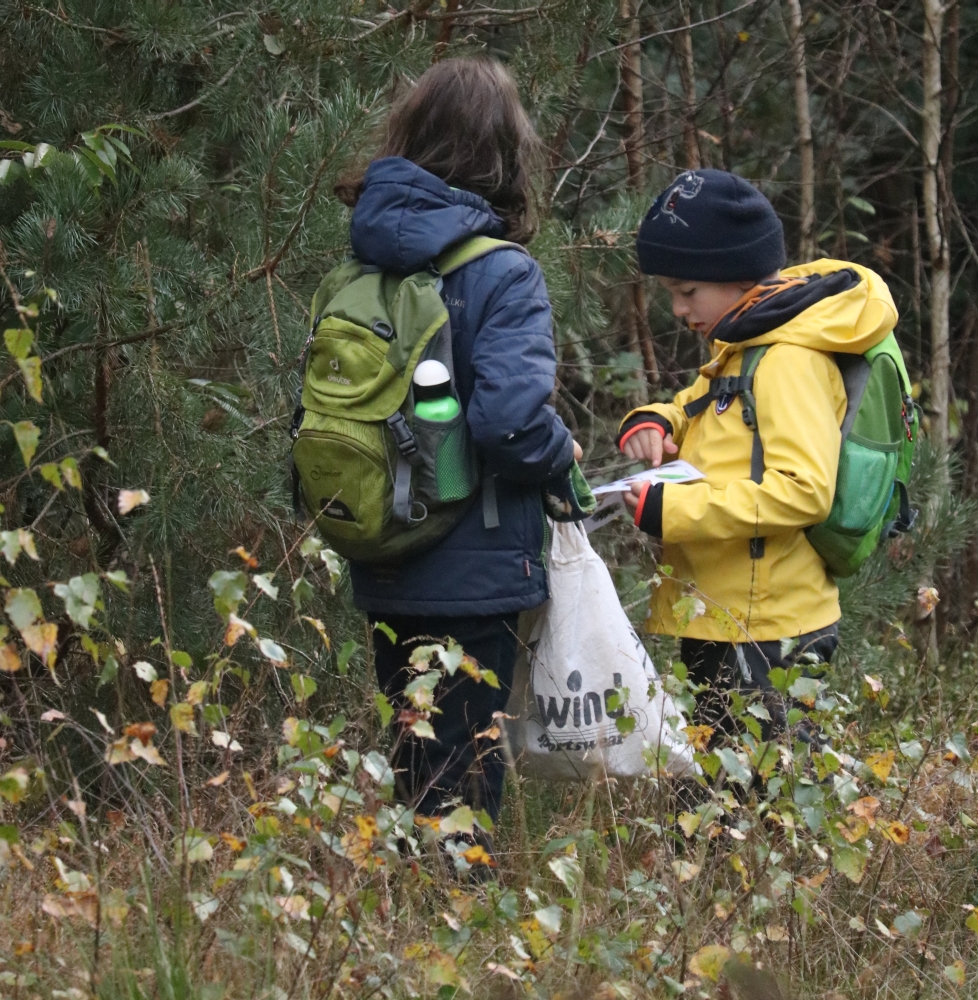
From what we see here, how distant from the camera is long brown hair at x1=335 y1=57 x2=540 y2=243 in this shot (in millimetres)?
2641

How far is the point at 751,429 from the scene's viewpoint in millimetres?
2820

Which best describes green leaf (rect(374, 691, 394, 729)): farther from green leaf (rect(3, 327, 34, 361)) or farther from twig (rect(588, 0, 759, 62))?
twig (rect(588, 0, 759, 62))

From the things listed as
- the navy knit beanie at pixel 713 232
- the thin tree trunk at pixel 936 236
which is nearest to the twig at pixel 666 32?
the thin tree trunk at pixel 936 236

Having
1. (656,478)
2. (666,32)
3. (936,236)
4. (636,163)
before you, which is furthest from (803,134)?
(656,478)

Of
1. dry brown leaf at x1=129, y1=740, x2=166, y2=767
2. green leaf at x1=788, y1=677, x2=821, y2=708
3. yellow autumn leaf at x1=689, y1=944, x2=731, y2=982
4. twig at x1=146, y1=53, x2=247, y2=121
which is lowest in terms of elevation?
yellow autumn leaf at x1=689, y1=944, x2=731, y2=982

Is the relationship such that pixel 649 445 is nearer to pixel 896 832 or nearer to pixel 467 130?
pixel 467 130

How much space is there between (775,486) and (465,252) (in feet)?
2.64

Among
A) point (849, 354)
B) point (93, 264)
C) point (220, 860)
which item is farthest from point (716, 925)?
point (93, 264)

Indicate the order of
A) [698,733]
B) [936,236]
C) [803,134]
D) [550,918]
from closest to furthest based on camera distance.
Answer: [550,918]
[698,733]
[936,236]
[803,134]

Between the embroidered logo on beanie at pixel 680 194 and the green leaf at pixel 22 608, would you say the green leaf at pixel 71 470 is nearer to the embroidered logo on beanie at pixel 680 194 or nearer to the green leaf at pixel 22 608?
the green leaf at pixel 22 608

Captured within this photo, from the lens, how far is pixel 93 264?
9.69 feet

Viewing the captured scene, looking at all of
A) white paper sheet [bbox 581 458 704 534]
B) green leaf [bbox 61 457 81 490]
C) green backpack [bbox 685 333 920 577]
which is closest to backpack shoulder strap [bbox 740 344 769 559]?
green backpack [bbox 685 333 920 577]

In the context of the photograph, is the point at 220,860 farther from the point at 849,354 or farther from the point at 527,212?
the point at 849,354

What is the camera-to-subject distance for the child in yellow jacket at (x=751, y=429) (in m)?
2.71
